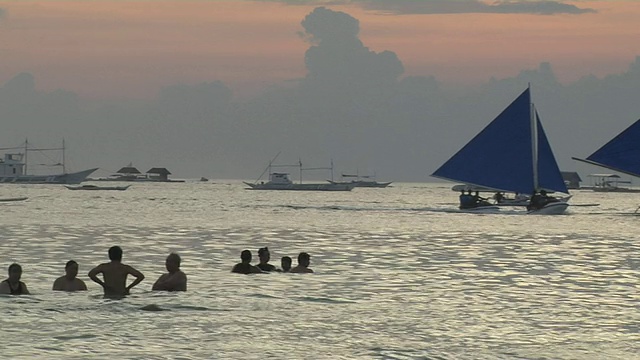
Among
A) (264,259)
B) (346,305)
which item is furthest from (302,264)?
(346,305)

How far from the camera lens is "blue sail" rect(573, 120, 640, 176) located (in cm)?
8412

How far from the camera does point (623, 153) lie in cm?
8481

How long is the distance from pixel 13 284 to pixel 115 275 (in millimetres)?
2347

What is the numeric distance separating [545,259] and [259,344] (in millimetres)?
26473

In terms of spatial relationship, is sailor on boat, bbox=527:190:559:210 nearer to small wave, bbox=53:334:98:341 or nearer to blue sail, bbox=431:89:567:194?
blue sail, bbox=431:89:567:194

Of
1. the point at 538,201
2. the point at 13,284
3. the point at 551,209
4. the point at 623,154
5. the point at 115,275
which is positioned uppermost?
the point at 623,154

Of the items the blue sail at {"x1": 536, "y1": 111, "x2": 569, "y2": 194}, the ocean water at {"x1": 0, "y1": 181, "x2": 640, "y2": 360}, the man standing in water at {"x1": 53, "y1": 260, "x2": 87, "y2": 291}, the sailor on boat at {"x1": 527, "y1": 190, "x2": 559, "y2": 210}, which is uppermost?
the blue sail at {"x1": 536, "y1": 111, "x2": 569, "y2": 194}

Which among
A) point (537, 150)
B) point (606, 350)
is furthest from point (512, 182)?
point (606, 350)

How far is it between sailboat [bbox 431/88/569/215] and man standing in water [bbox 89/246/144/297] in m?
61.7

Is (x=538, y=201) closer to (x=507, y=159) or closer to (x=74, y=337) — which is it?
(x=507, y=159)

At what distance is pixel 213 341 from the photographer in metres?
21.1

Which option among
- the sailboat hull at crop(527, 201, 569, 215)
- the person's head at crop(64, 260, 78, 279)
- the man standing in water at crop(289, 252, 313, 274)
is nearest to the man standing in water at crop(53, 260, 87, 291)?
the person's head at crop(64, 260, 78, 279)

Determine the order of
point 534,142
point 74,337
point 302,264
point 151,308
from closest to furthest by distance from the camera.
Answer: point 74,337, point 151,308, point 302,264, point 534,142

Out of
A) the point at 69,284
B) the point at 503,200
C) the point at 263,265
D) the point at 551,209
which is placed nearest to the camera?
the point at 69,284
